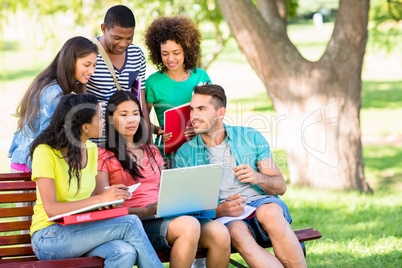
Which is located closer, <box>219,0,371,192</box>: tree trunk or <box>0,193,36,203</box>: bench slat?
<box>0,193,36,203</box>: bench slat

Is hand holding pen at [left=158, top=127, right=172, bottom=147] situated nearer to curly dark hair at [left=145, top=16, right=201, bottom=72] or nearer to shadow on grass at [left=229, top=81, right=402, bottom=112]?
curly dark hair at [left=145, top=16, right=201, bottom=72]

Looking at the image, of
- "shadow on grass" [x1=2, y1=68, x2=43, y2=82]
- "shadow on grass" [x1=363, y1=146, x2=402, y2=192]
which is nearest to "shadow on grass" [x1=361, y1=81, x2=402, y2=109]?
"shadow on grass" [x1=363, y1=146, x2=402, y2=192]

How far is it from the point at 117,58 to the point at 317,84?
3.48m

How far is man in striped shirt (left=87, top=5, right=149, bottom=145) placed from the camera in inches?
154

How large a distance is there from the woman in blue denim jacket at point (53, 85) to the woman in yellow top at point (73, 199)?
274mm

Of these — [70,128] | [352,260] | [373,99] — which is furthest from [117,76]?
[373,99]

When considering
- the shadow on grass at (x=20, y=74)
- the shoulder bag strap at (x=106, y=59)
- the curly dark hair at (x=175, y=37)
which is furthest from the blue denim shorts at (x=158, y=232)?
the shadow on grass at (x=20, y=74)

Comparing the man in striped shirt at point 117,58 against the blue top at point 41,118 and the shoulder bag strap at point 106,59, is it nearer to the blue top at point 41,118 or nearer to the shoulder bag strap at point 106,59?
the shoulder bag strap at point 106,59

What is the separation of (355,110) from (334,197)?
3.71 feet

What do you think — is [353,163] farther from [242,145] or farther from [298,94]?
[242,145]

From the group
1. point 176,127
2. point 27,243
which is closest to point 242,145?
point 176,127

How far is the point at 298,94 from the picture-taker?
277 inches

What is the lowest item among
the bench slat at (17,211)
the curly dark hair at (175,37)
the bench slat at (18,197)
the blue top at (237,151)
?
the bench slat at (17,211)

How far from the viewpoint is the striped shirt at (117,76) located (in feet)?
13.0
